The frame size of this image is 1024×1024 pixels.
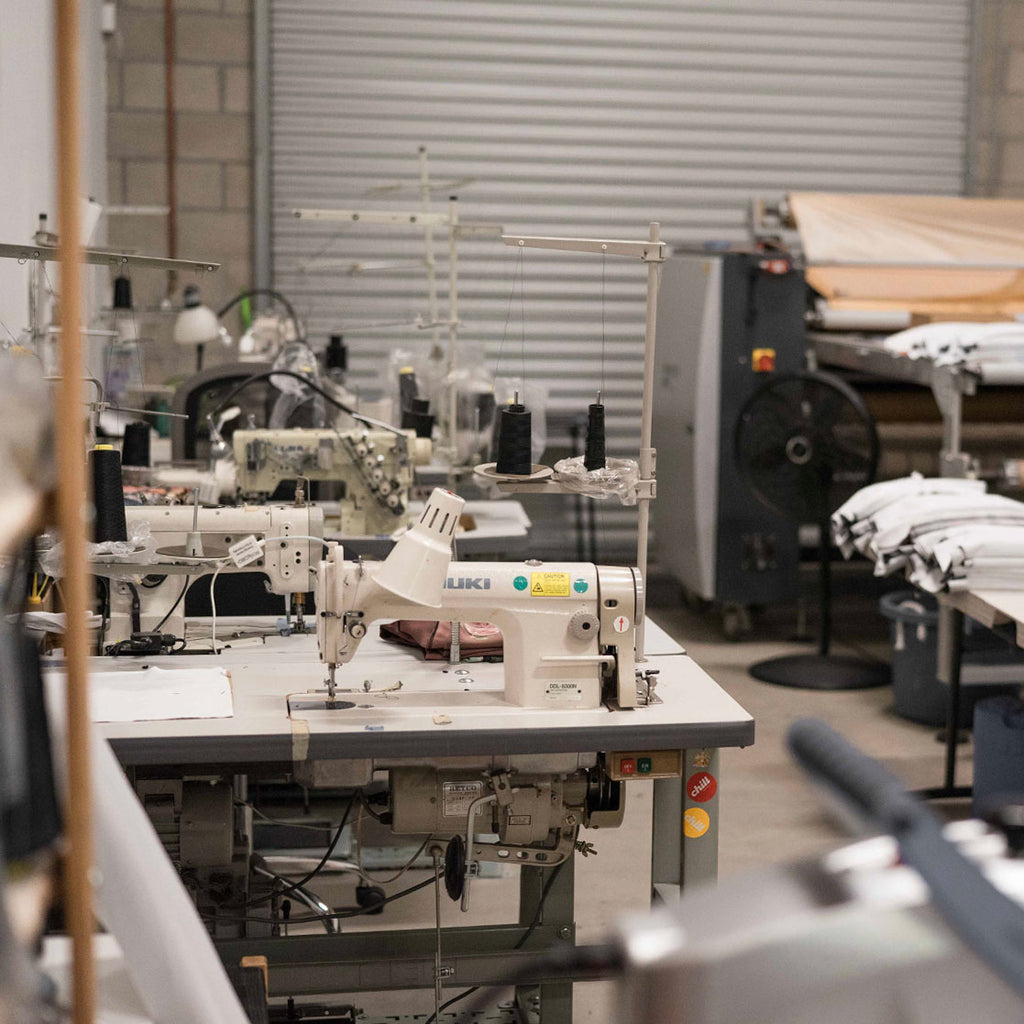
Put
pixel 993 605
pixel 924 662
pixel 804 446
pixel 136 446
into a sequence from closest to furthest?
pixel 993 605
pixel 136 446
pixel 924 662
pixel 804 446

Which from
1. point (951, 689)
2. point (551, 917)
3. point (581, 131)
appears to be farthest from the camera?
point (581, 131)

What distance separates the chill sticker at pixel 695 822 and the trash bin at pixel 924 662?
247 cm

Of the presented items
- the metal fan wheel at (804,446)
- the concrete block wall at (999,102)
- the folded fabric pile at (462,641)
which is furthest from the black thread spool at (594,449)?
the concrete block wall at (999,102)

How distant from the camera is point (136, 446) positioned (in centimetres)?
320

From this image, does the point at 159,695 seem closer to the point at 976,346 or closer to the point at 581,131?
the point at 976,346

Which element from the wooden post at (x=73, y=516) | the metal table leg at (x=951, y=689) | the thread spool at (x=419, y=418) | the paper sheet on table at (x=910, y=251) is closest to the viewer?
the wooden post at (x=73, y=516)

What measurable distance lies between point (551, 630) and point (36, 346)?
1249 millimetres

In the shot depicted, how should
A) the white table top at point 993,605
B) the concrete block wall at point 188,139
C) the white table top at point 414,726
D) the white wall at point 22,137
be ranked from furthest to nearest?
the concrete block wall at point 188,139, the white wall at point 22,137, the white table top at point 993,605, the white table top at point 414,726

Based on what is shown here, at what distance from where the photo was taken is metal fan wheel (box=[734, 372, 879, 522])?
4816mm

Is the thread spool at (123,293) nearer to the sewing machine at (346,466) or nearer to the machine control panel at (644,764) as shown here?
the sewing machine at (346,466)

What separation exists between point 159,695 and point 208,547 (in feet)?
0.99

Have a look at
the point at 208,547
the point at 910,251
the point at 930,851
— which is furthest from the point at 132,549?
the point at 910,251

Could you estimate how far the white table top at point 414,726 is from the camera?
76.4 inches

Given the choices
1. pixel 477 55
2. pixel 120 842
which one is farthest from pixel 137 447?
pixel 477 55
